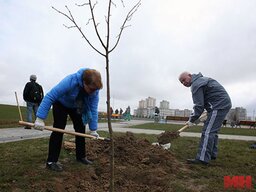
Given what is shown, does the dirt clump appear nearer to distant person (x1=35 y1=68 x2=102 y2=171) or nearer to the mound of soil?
the mound of soil

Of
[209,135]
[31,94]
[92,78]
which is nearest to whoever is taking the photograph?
[92,78]

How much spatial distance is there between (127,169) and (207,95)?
2.13 m

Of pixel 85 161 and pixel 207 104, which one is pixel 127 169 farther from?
pixel 207 104

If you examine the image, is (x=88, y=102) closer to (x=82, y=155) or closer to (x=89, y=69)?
(x=89, y=69)

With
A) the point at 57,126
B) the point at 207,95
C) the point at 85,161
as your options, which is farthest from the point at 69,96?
the point at 207,95

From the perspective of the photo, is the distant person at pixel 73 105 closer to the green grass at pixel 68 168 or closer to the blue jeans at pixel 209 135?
the green grass at pixel 68 168

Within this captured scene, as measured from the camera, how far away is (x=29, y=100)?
32.5 feet

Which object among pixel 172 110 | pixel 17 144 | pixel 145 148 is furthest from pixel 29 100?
pixel 172 110

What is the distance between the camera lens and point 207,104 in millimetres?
5387

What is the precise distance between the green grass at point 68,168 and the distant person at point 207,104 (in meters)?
0.30

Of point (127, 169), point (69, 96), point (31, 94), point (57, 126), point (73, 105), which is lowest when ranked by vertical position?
point (127, 169)

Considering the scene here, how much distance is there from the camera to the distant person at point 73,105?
3.86m

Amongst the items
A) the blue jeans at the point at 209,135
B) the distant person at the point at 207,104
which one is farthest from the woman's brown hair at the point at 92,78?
the blue jeans at the point at 209,135

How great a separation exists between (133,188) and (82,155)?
1.39m
